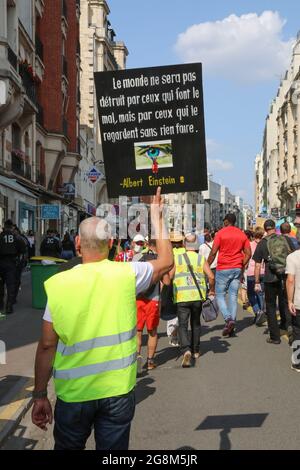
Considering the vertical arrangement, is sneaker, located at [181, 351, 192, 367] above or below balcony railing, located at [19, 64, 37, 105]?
below

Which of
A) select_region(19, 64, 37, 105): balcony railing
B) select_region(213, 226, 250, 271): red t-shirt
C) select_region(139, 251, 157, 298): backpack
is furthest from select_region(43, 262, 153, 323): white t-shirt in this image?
select_region(19, 64, 37, 105): balcony railing

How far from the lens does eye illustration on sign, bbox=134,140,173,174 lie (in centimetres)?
584

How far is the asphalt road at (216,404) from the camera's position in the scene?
5.02 meters

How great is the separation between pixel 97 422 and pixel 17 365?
15.9 feet

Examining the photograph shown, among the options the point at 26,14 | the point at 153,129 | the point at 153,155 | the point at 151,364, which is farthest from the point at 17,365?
the point at 26,14

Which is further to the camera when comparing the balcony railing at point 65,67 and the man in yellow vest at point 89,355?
the balcony railing at point 65,67

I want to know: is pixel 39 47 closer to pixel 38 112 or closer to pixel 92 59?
pixel 38 112

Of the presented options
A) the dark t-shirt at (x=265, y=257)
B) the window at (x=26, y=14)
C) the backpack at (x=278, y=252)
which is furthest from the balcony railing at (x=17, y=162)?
the backpack at (x=278, y=252)

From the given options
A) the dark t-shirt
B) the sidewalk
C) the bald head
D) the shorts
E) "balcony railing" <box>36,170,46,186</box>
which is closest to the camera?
the bald head

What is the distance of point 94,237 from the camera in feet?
10.8

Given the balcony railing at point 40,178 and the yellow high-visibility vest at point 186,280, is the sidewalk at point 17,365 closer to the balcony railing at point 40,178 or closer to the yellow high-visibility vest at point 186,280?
the yellow high-visibility vest at point 186,280

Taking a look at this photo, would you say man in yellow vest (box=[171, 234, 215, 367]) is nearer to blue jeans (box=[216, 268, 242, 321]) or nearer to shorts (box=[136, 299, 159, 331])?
shorts (box=[136, 299, 159, 331])

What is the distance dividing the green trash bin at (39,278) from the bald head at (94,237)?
10545 millimetres
